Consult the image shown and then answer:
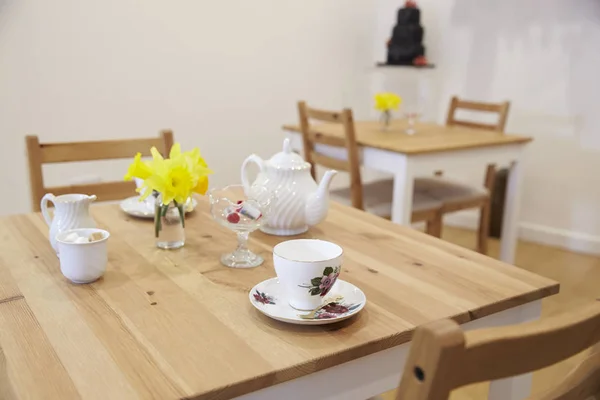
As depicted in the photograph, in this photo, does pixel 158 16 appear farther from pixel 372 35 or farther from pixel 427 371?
pixel 427 371

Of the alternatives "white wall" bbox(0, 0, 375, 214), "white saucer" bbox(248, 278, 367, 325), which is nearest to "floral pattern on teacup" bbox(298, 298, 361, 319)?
"white saucer" bbox(248, 278, 367, 325)

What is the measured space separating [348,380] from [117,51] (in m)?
2.52

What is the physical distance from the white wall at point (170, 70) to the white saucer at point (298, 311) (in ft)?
7.18

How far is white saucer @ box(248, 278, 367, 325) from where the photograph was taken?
33.0 inches

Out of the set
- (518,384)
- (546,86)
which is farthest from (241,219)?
(546,86)

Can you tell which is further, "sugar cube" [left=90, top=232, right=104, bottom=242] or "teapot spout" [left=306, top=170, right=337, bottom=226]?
"teapot spout" [left=306, top=170, right=337, bottom=226]

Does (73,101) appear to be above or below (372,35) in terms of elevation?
below

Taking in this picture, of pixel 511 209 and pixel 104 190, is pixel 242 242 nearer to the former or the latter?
pixel 104 190

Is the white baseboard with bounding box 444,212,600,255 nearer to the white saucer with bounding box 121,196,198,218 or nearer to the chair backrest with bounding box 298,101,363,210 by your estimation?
the chair backrest with bounding box 298,101,363,210

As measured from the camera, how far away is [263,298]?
90 cm

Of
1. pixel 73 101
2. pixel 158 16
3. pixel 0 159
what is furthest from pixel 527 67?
pixel 0 159

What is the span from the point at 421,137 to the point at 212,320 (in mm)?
1813

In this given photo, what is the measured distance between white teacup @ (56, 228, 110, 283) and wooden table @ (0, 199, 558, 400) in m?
0.02

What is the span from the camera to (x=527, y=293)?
0.98 metres
